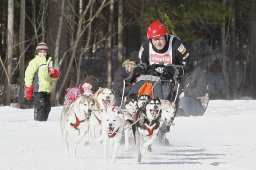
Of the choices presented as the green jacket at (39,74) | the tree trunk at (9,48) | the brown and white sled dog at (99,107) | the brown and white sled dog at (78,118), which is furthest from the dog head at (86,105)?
the tree trunk at (9,48)

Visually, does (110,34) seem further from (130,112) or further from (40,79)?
(130,112)

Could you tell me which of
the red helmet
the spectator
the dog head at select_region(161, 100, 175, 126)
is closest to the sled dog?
the dog head at select_region(161, 100, 175, 126)

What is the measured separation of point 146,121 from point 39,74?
6513mm

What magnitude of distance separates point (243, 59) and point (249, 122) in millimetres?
23855

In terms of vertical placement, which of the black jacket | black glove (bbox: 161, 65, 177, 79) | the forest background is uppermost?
the forest background

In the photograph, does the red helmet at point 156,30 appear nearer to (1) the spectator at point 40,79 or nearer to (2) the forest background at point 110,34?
(1) the spectator at point 40,79

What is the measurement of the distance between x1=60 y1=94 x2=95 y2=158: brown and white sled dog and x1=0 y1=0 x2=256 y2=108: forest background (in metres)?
13.8

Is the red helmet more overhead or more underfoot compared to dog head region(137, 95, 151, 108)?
more overhead

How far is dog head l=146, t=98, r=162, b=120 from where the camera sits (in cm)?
740

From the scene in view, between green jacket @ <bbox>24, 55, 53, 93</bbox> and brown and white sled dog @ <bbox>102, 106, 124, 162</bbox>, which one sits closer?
brown and white sled dog @ <bbox>102, 106, 124, 162</bbox>

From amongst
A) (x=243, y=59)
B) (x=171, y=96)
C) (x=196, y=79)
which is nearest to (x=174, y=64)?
(x=171, y=96)

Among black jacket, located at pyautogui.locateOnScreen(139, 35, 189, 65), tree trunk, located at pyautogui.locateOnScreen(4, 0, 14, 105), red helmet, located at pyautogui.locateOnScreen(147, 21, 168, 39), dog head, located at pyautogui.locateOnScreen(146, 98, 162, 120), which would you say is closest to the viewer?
dog head, located at pyautogui.locateOnScreen(146, 98, 162, 120)

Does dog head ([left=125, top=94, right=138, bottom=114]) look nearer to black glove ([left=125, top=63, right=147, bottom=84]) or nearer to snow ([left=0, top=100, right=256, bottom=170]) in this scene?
black glove ([left=125, top=63, right=147, bottom=84])

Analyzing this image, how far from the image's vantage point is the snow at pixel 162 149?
7633 mm
